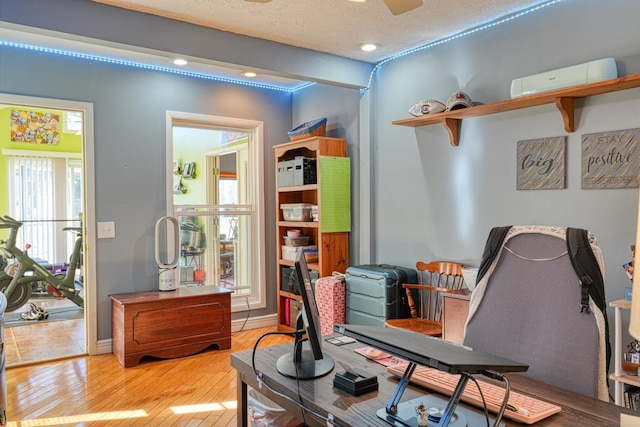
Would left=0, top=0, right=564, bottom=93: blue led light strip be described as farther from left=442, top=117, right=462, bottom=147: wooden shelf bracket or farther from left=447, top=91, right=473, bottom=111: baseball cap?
left=442, top=117, right=462, bottom=147: wooden shelf bracket

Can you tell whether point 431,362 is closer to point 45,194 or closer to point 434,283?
point 434,283

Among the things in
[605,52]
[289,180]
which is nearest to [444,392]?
[605,52]

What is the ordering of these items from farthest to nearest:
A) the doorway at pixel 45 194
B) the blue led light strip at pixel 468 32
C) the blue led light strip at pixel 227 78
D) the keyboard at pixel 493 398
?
the doorway at pixel 45 194, the blue led light strip at pixel 227 78, the blue led light strip at pixel 468 32, the keyboard at pixel 493 398

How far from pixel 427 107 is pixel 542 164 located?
869 millimetres

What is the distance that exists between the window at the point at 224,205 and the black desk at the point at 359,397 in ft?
10.6

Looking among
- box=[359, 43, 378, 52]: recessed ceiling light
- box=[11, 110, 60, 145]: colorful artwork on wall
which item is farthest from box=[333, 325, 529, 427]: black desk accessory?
box=[11, 110, 60, 145]: colorful artwork on wall

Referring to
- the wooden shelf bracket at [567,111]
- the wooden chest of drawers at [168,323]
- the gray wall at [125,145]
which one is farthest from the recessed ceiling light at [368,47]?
the wooden chest of drawers at [168,323]

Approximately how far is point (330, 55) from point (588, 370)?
9.80 ft

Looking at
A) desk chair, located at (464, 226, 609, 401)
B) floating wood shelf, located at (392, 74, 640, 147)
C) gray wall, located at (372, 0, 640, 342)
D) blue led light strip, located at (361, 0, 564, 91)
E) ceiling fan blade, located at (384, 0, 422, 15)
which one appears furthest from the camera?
blue led light strip, located at (361, 0, 564, 91)

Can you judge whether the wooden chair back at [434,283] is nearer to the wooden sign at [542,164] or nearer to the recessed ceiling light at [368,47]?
the wooden sign at [542,164]

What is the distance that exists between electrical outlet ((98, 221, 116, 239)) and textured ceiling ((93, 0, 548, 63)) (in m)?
1.92

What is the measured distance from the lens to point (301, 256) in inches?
59.3

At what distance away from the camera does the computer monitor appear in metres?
1.36

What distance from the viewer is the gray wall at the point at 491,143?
8.30 ft
